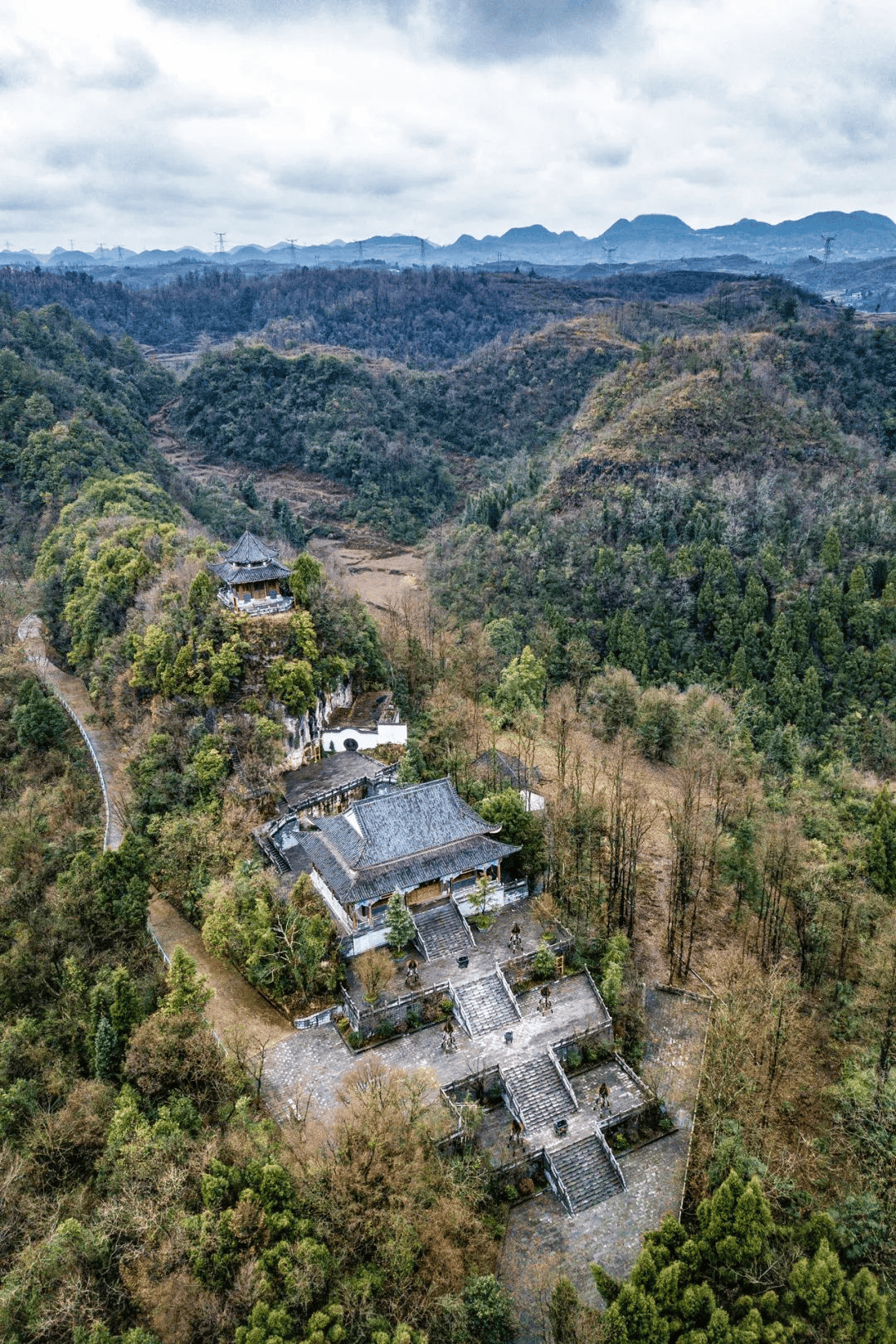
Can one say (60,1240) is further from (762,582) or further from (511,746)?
(762,582)

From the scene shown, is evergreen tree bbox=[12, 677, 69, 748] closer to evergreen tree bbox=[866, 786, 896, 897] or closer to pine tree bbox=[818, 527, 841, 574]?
evergreen tree bbox=[866, 786, 896, 897]

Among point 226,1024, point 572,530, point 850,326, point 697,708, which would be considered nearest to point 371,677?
point 697,708

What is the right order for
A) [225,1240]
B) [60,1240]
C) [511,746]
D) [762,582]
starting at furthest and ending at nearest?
[762,582] → [511,746] → [60,1240] → [225,1240]

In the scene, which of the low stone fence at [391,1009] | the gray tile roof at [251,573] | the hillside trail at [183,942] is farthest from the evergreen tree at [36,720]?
the low stone fence at [391,1009]

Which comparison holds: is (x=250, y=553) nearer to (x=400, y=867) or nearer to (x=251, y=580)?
(x=251, y=580)

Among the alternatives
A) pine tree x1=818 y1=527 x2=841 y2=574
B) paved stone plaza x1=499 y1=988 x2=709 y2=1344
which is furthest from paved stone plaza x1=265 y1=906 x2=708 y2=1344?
pine tree x1=818 y1=527 x2=841 y2=574
